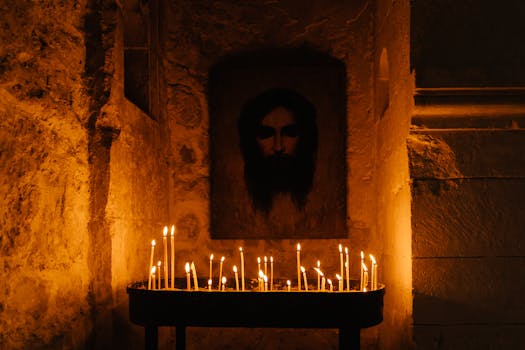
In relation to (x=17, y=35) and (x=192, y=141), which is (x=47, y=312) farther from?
(x=192, y=141)

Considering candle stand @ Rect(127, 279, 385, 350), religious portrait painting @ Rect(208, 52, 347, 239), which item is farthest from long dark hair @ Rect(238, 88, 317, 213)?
candle stand @ Rect(127, 279, 385, 350)

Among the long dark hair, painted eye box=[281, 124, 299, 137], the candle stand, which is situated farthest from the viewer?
the long dark hair

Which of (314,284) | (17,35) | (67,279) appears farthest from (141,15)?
(314,284)

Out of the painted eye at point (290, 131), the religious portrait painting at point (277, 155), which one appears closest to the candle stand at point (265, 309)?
the religious portrait painting at point (277, 155)

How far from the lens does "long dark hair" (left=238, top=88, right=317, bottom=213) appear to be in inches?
150

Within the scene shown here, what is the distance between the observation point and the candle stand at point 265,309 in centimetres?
227

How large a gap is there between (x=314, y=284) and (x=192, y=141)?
161 cm

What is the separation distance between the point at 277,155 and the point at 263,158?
13 cm

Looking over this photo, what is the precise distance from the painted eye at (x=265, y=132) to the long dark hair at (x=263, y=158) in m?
0.06

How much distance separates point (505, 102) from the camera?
2393 millimetres

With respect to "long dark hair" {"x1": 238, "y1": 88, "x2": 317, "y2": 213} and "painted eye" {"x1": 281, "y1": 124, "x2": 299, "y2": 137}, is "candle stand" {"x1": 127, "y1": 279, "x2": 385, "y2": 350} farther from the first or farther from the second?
"painted eye" {"x1": 281, "y1": 124, "x2": 299, "y2": 137}

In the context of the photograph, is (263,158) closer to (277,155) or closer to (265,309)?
(277,155)

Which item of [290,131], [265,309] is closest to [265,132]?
[290,131]

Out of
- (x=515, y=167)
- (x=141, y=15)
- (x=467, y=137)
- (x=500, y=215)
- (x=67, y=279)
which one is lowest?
(x=67, y=279)
